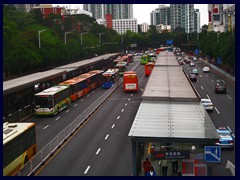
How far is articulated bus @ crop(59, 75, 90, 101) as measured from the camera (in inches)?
1805

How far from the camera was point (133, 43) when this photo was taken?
169000 millimetres

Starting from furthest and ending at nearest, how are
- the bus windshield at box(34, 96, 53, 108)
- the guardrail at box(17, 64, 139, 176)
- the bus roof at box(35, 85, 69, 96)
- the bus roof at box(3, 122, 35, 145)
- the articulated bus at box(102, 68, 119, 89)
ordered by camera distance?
the articulated bus at box(102, 68, 119, 89)
the bus roof at box(35, 85, 69, 96)
the bus windshield at box(34, 96, 53, 108)
the guardrail at box(17, 64, 139, 176)
the bus roof at box(3, 122, 35, 145)

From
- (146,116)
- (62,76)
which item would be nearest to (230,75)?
(62,76)

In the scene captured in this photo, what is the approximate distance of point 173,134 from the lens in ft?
61.3

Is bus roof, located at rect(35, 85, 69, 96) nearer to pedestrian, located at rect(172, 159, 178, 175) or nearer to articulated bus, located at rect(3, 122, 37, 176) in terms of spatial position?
articulated bus, located at rect(3, 122, 37, 176)

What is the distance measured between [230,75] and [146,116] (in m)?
45.7

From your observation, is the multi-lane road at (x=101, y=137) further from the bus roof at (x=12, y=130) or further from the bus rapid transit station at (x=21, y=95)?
the bus roof at (x=12, y=130)

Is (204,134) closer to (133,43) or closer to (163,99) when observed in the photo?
(163,99)

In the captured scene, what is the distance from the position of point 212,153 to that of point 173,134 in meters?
1.95

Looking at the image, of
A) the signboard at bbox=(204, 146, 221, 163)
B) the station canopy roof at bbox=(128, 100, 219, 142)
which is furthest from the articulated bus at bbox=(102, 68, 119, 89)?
the signboard at bbox=(204, 146, 221, 163)

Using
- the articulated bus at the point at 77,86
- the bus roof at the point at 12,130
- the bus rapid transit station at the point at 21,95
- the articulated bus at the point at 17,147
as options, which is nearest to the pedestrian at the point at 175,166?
the articulated bus at the point at 17,147

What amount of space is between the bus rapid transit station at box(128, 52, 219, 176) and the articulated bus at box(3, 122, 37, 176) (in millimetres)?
5504

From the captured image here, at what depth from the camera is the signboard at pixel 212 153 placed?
17.4 meters

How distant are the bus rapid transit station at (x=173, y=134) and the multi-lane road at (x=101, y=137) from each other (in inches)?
60.9
